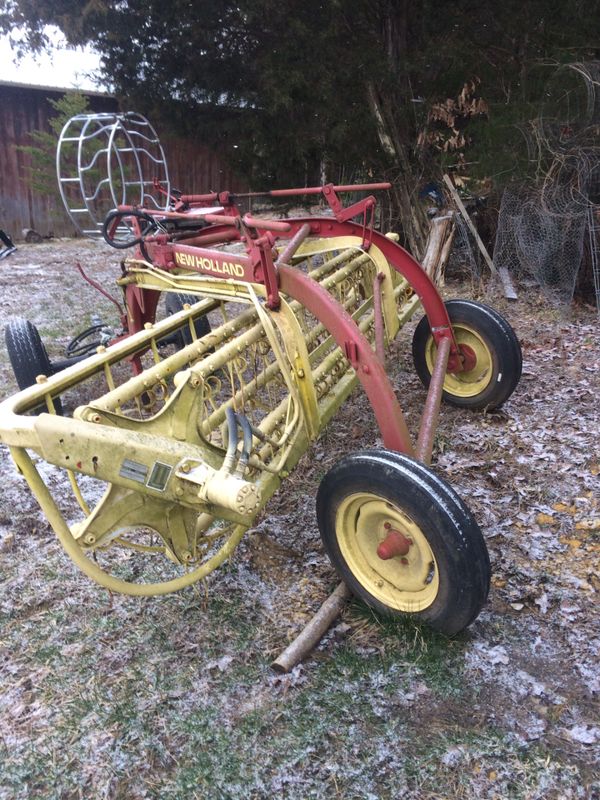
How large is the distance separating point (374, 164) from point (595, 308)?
3711 mm

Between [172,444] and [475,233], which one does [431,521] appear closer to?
[172,444]

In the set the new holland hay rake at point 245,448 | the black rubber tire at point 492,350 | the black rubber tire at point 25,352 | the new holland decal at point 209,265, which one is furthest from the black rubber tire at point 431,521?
the black rubber tire at point 25,352

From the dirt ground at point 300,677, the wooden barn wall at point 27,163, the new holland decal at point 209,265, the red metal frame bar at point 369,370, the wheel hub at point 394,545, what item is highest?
the wooden barn wall at point 27,163

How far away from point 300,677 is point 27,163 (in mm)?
15545

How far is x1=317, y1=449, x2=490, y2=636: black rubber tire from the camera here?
89.8 inches

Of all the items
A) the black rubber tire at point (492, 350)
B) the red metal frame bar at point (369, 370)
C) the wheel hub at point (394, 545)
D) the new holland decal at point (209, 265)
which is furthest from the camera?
the black rubber tire at point (492, 350)

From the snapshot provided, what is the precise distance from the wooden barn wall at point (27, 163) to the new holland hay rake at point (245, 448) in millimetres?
11212

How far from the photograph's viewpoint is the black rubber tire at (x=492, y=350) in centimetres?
414

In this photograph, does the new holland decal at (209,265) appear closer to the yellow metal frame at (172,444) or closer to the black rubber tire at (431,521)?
the yellow metal frame at (172,444)

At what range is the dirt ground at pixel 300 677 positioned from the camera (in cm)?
212

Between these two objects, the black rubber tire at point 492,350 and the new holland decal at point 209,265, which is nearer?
the new holland decal at point 209,265

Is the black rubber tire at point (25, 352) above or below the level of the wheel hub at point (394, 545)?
above

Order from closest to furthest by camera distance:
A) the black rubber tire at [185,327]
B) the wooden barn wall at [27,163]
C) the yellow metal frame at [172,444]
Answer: the yellow metal frame at [172,444] < the black rubber tire at [185,327] < the wooden barn wall at [27,163]

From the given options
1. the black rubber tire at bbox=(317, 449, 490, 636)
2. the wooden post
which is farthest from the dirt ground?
the wooden post
